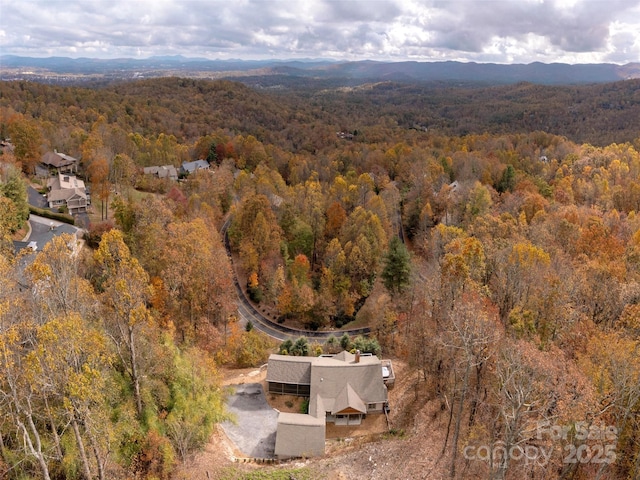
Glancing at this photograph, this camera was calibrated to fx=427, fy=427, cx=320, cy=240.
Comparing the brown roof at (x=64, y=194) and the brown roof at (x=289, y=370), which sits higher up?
the brown roof at (x=64, y=194)

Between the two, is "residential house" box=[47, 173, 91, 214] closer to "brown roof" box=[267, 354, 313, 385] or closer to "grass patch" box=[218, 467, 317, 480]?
"brown roof" box=[267, 354, 313, 385]


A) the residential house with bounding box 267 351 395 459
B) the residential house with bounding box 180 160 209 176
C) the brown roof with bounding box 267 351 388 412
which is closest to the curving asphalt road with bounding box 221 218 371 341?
the residential house with bounding box 267 351 395 459

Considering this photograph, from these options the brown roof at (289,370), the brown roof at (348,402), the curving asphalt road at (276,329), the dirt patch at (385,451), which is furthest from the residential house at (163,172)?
the dirt patch at (385,451)

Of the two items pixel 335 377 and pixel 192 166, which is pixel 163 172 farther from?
pixel 335 377

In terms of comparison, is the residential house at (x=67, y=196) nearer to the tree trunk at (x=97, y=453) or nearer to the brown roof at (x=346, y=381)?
the brown roof at (x=346, y=381)

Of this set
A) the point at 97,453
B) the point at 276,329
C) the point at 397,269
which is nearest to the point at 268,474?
the point at 97,453

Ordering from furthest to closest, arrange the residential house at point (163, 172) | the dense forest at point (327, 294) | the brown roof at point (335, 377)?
1. the residential house at point (163, 172)
2. the brown roof at point (335, 377)
3. the dense forest at point (327, 294)

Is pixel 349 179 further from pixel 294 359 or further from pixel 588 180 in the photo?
pixel 294 359
